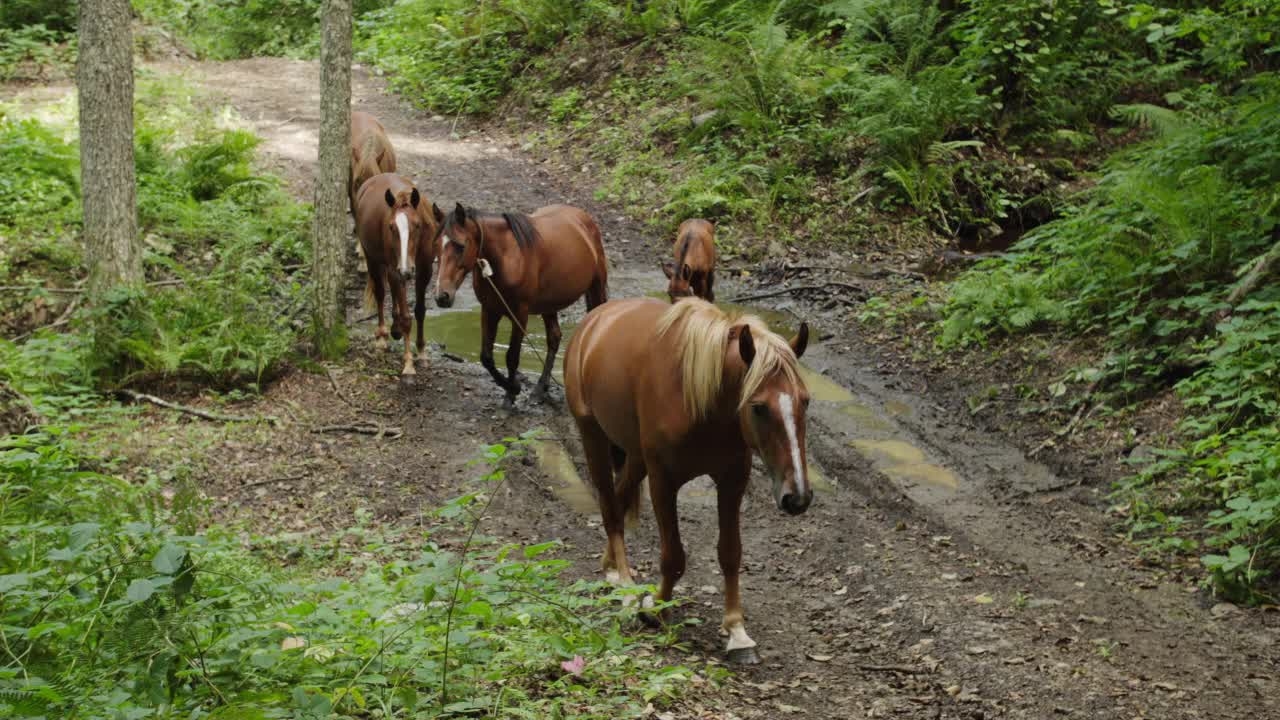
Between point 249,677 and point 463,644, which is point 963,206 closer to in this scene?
point 463,644

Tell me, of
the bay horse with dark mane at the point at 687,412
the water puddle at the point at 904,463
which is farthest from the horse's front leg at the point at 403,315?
the water puddle at the point at 904,463

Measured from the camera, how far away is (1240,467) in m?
7.10

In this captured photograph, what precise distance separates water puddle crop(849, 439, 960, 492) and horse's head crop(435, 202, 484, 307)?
4.00 metres

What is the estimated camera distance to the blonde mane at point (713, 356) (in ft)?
17.2

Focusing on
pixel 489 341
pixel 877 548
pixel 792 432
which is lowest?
pixel 877 548

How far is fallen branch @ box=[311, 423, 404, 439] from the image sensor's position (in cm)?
952

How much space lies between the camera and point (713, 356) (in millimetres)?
5531

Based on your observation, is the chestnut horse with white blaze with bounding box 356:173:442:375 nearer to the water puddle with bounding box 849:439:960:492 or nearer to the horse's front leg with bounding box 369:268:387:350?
the horse's front leg with bounding box 369:268:387:350

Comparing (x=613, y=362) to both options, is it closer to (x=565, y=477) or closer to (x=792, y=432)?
(x=792, y=432)

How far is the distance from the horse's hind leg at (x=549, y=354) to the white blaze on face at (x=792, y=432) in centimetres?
566

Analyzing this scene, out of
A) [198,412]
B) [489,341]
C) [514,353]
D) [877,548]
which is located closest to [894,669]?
[877,548]

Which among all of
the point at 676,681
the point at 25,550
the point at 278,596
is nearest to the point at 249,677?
the point at 278,596

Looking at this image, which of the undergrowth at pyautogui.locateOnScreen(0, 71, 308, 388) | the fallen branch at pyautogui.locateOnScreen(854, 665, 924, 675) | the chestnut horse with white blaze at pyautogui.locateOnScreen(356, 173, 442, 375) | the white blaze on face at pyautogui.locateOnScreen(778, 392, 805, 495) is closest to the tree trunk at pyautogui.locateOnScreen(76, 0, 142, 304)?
the undergrowth at pyautogui.locateOnScreen(0, 71, 308, 388)

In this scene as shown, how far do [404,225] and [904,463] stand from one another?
5.49 meters
